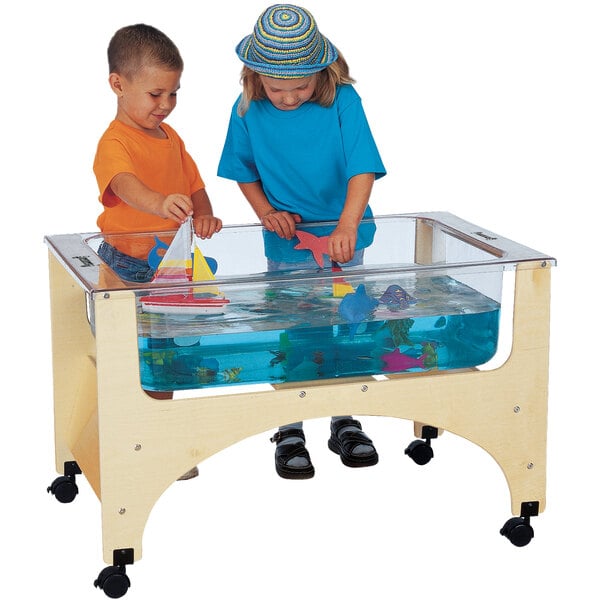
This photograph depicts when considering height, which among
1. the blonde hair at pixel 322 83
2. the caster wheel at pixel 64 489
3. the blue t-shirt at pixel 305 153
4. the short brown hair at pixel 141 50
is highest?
the short brown hair at pixel 141 50

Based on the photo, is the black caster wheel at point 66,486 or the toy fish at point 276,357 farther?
the black caster wheel at point 66,486

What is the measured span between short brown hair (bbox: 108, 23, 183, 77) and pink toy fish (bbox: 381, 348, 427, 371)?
728 millimetres

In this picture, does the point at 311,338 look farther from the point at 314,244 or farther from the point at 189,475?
the point at 189,475

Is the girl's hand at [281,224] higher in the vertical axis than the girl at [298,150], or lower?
lower

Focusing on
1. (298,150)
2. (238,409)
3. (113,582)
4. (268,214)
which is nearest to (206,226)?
(268,214)

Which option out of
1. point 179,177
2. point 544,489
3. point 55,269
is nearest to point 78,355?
point 55,269

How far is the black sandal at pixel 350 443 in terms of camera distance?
A: 3.35 metres

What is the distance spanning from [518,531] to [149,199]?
99 centimetres

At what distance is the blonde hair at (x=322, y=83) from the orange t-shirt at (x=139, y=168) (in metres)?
0.18

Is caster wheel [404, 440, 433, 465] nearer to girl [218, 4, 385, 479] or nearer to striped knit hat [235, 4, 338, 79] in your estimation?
girl [218, 4, 385, 479]

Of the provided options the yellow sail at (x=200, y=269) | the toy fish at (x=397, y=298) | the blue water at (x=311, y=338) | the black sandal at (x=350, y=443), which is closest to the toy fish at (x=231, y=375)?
the blue water at (x=311, y=338)

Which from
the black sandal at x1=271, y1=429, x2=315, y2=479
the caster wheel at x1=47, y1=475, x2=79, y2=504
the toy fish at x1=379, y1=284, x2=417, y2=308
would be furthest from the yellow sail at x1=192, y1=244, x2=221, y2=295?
the caster wheel at x1=47, y1=475, x2=79, y2=504

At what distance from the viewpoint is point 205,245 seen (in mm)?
3219

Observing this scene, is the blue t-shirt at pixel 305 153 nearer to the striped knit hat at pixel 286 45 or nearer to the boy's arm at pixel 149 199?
the striped knit hat at pixel 286 45
